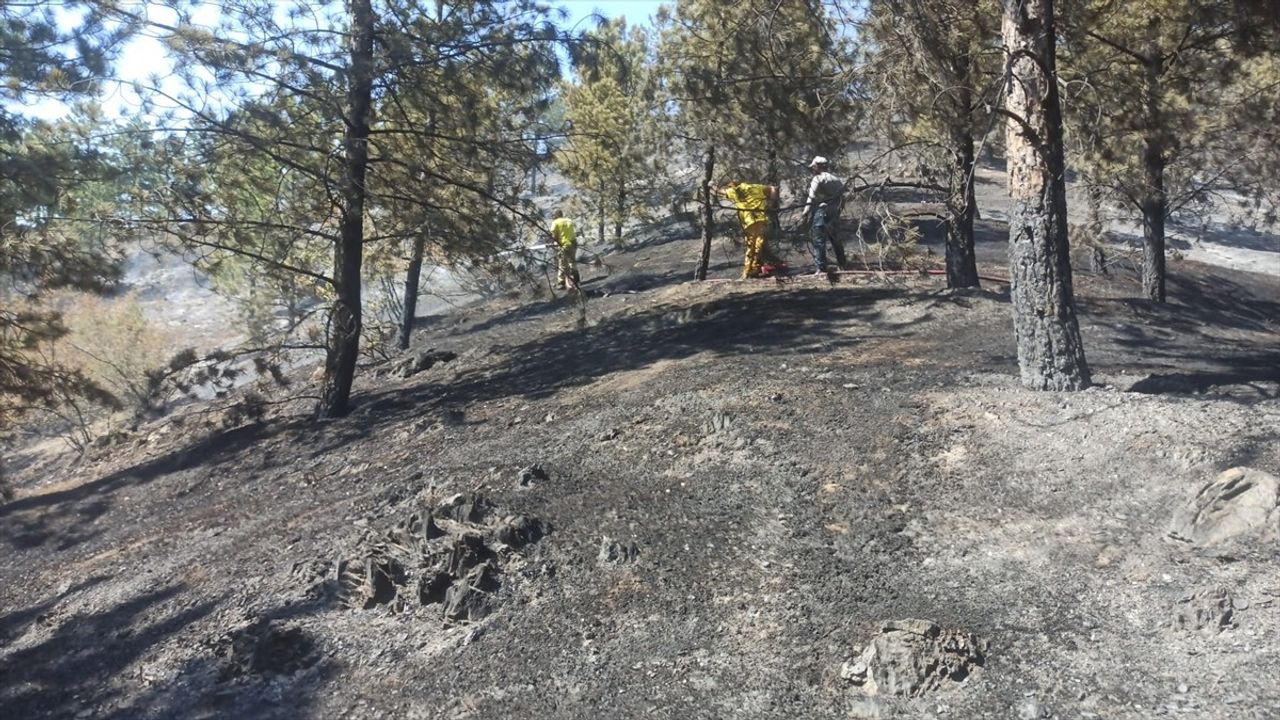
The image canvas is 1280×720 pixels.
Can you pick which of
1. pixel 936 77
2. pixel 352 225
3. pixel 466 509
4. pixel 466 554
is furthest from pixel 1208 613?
pixel 352 225

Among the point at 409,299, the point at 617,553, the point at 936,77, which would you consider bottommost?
the point at 617,553

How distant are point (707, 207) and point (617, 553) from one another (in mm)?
4918

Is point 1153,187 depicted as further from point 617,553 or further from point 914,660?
point 914,660

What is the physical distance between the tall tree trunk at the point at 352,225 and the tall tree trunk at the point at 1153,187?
6256 millimetres

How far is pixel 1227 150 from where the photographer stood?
35.4 ft

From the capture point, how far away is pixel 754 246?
1129 centimetres

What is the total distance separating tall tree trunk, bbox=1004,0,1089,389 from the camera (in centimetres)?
634

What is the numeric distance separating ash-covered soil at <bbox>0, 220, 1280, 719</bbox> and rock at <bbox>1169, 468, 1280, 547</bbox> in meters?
0.02

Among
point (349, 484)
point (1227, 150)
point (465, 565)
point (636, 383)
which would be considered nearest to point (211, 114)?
point (349, 484)

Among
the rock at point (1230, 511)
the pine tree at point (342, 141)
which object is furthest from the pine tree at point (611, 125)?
the rock at point (1230, 511)

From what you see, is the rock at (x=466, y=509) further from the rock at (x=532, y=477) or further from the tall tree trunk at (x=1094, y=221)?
the tall tree trunk at (x=1094, y=221)

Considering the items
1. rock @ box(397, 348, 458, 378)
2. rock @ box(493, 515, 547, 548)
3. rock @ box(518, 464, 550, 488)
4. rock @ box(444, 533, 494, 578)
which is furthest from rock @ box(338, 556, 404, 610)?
rock @ box(397, 348, 458, 378)

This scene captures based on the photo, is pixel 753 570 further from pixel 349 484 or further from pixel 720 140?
pixel 720 140

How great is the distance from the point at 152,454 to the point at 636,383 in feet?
17.7
